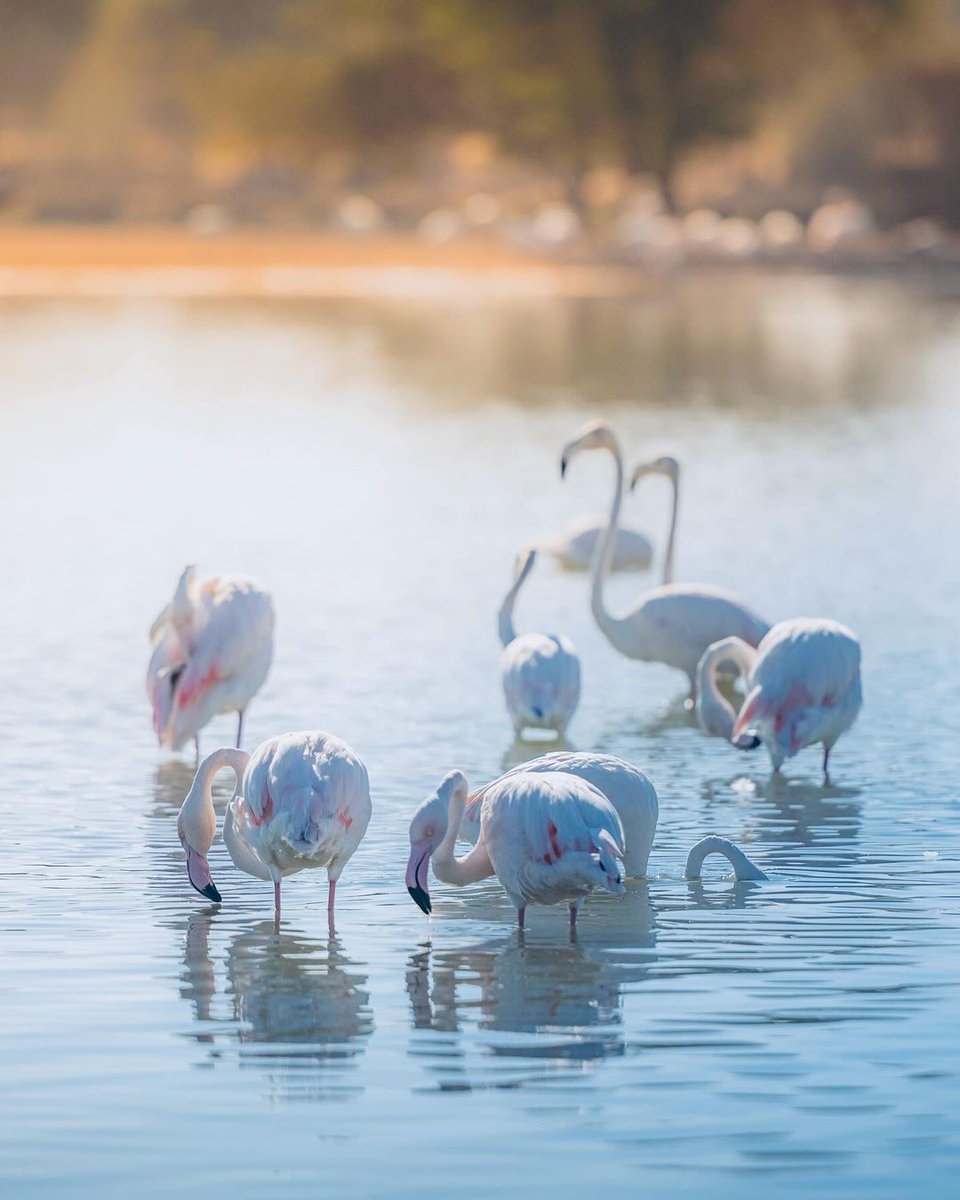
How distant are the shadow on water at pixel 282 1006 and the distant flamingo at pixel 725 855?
1.06 metres

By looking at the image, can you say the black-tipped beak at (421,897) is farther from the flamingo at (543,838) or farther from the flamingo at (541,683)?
the flamingo at (541,683)

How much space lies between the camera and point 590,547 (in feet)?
43.6

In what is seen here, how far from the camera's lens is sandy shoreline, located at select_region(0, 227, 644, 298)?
42281 millimetres

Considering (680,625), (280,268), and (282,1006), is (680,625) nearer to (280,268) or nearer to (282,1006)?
(282,1006)

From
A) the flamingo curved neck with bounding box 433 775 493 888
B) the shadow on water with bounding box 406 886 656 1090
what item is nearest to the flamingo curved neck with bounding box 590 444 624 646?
the shadow on water with bounding box 406 886 656 1090

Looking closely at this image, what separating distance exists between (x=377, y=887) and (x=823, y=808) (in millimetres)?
1742

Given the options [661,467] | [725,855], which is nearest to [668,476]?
[661,467]

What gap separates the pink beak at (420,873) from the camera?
6195 mm

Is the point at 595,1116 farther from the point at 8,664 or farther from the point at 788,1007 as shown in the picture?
the point at 8,664

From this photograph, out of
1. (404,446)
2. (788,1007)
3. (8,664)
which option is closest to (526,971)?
(788,1007)

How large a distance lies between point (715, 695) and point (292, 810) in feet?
8.25

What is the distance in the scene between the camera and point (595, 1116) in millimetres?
5293

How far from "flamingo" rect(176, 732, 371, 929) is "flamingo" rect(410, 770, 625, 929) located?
249 mm

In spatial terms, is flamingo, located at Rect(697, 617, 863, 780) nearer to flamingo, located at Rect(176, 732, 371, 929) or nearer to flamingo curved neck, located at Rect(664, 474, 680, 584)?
flamingo, located at Rect(176, 732, 371, 929)
